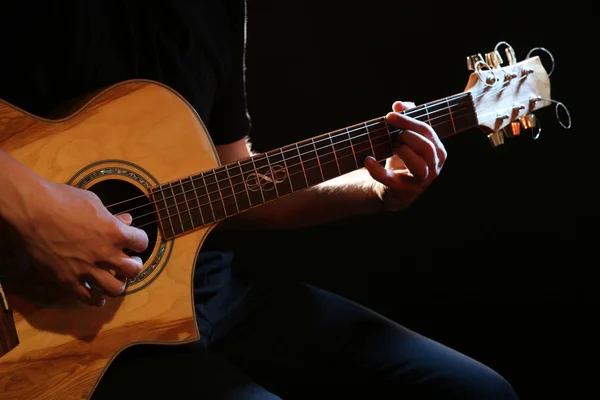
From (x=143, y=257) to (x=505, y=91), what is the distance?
2.89 ft

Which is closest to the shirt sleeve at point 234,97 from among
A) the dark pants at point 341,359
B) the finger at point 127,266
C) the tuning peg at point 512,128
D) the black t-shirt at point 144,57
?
the black t-shirt at point 144,57

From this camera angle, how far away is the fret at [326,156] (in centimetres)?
113

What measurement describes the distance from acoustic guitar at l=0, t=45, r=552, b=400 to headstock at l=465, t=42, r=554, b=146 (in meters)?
0.04

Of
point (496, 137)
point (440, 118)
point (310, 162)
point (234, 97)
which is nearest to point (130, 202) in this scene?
point (310, 162)

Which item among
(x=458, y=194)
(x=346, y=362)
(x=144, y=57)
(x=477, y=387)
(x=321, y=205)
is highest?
(x=144, y=57)

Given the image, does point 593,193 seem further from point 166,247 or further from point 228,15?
point 166,247

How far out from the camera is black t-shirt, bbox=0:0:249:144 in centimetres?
105

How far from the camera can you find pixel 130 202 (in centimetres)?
102

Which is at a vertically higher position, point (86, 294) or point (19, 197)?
point (19, 197)

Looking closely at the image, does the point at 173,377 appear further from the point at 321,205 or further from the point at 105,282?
the point at 321,205

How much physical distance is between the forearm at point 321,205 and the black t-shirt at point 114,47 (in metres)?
0.29

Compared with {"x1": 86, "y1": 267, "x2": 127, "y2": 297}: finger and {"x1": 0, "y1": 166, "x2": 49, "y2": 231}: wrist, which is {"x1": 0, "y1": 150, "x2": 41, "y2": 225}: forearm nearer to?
{"x1": 0, "y1": 166, "x2": 49, "y2": 231}: wrist

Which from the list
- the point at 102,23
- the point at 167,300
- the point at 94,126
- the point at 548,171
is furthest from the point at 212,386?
the point at 548,171

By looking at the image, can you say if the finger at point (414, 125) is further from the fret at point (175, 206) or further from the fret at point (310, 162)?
the fret at point (175, 206)
